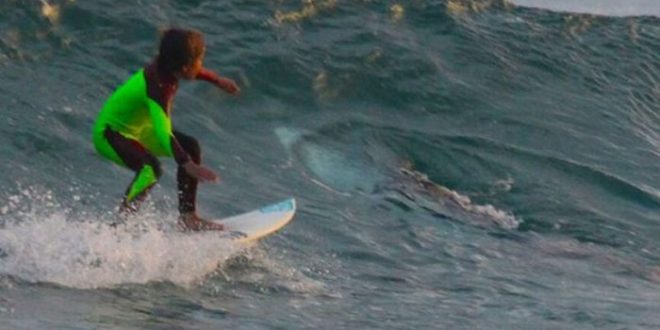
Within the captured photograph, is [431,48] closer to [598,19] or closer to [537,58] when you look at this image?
[537,58]

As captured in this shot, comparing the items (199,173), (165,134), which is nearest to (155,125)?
(165,134)

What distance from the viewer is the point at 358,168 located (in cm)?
1306

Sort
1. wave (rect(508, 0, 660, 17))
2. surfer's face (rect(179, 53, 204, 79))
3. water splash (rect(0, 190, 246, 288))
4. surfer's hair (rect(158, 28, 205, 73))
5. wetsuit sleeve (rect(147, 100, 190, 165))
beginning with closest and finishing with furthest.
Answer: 1. water splash (rect(0, 190, 246, 288))
2. wetsuit sleeve (rect(147, 100, 190, 165))
3. surfer's hair (rect(158, 28, 205, 73))
4. surfer's face (rect(179, 53, 204, 79))
5. wave (rect(508, 0, 660, 17))

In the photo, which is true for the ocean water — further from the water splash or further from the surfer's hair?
the surfer's hair

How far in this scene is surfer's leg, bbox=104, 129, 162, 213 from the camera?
30.3 feet

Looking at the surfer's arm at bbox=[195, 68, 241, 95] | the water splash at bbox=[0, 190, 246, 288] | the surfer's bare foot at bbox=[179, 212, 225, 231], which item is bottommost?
the water splash at bbox=[0, 190, 246, 288]

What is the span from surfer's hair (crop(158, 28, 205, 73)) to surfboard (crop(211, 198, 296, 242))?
3.34 ft

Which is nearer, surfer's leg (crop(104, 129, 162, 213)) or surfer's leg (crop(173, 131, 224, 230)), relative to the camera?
surfer's leg (crop(104, 129, 162, 213))

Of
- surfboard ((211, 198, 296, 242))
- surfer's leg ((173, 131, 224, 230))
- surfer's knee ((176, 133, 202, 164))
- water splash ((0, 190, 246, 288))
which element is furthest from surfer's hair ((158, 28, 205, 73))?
surfboard ((211, 198, 296, 242))

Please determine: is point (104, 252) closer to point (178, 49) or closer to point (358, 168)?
point (178, 49)

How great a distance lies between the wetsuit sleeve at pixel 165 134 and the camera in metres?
8.98

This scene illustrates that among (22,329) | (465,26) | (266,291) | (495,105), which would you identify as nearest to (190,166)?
(266,291)

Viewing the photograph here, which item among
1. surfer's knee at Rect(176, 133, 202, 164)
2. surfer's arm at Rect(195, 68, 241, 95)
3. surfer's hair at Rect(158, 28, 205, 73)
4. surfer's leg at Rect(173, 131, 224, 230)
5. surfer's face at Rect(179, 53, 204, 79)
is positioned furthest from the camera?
surfer's leg at Rect(173, 131, 224, 230)

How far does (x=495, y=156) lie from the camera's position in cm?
1382
